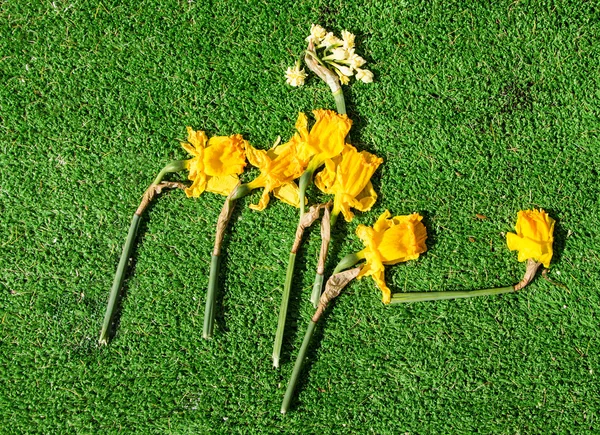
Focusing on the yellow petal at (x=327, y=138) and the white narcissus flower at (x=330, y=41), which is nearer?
the yellow petal at (x=327, y=138)

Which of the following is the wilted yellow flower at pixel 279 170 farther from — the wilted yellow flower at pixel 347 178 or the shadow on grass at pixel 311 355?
the shadow on grass at pixel 311 355

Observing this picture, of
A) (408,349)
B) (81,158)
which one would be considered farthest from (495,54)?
(81,158)

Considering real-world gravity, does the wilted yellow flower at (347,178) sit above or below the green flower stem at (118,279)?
above

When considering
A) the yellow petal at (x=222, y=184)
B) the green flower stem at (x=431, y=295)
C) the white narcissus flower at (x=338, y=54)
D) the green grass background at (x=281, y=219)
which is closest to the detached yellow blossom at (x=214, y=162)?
the yellow petal at (x=222, y=184)

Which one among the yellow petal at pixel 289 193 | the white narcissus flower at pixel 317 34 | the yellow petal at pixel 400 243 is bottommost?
the yellow petal at pixel 400 243

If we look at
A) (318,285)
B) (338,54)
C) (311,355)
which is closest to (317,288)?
(318,285)

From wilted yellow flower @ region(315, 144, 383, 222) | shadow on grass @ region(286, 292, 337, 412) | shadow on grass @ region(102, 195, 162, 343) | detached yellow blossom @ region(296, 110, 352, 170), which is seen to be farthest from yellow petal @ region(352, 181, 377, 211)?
shadow on grass @ region(102, 195, 162, 343)

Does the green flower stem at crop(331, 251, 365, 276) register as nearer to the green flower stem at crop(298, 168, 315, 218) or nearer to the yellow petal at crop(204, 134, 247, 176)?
the green flower stem at crop(298, 168, 315, 218)

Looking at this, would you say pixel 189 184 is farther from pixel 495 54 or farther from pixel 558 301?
pixel 558 301
